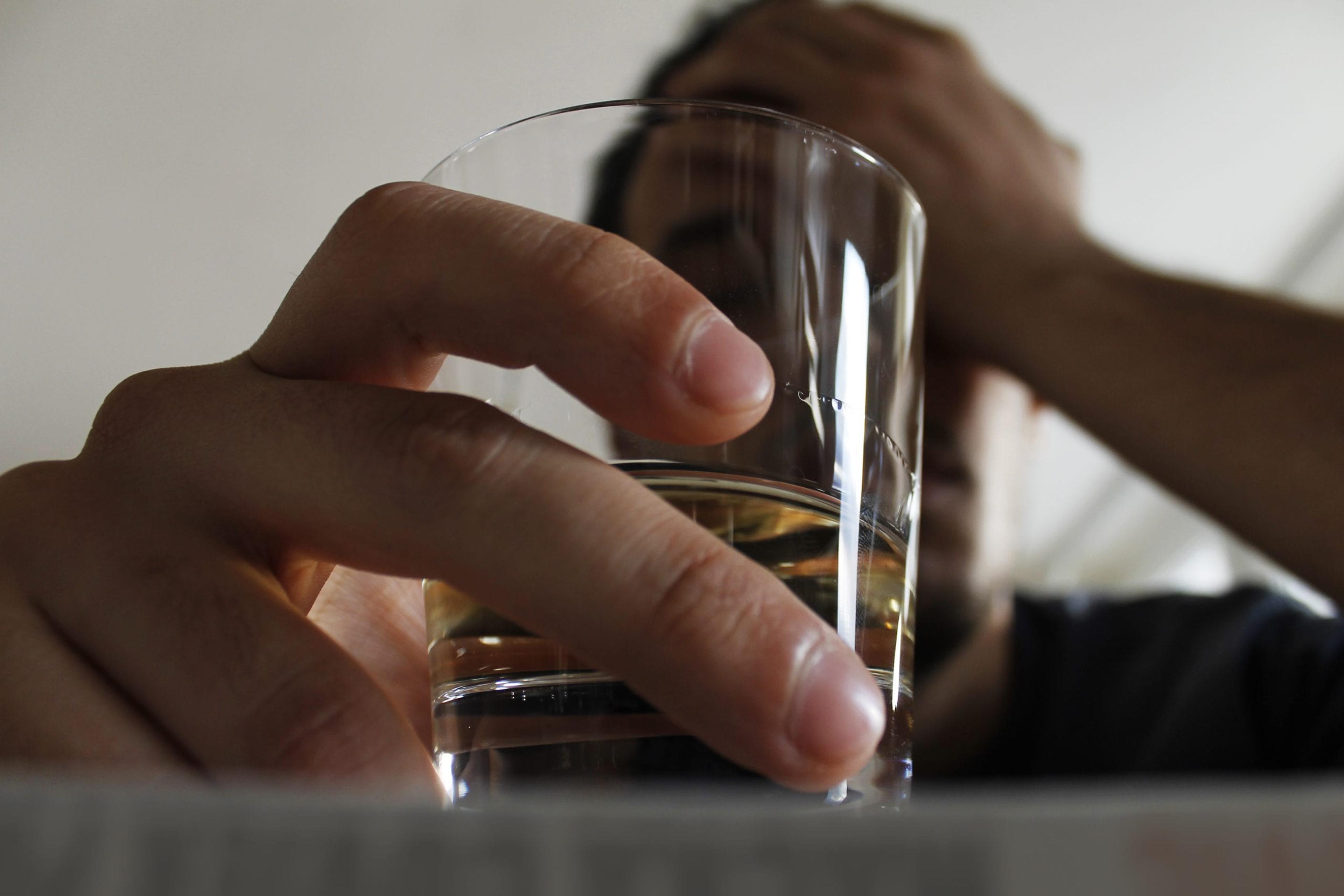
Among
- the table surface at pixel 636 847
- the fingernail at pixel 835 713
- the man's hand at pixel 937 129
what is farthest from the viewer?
the man's hand at pixel 937 129

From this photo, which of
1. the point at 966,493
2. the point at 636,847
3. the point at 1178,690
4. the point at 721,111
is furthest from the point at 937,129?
the point at 636,847

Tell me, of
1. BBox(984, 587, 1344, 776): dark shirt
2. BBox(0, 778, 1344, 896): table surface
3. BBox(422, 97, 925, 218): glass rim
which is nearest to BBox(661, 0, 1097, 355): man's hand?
BBox(984, 587, 1344, 776): dark shirt

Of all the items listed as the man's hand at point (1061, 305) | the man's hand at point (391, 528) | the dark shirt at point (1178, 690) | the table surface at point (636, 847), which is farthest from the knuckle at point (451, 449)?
the dark shirt at point (1178, 690)

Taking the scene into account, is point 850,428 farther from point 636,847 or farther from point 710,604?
point 636,847

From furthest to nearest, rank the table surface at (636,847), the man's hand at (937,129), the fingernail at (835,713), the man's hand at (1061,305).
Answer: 1. the man's hand at (937,129)
2. the man's hand at (1061,305)
3. the fingernail at (835,713)
4. the table surface at (636,847)

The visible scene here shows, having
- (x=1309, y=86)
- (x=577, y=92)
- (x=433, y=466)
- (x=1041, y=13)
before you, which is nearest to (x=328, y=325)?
(x=433, y=466)

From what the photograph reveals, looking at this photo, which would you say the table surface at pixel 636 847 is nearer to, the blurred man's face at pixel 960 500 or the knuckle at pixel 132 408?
the knuckle at pixel 132 408
